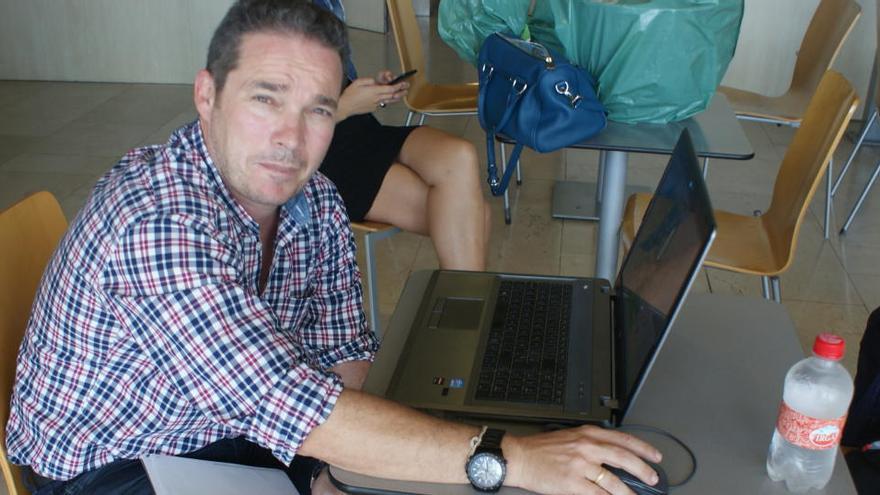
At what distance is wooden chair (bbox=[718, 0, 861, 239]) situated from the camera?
132 inches

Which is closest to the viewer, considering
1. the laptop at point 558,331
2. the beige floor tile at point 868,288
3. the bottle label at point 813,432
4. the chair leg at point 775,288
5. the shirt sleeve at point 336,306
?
the bottle label at point 813,432

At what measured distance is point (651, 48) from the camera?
2234 millimetres

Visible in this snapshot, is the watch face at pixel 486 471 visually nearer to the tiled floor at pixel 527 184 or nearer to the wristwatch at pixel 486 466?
the wristwatch at pixel 486 466

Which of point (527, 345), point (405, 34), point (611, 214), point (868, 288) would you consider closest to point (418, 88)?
point (405, 34)

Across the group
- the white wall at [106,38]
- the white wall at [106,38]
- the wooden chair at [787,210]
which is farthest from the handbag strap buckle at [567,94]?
the white wall at [106,38]

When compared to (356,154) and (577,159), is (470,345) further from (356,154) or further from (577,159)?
(577,159)

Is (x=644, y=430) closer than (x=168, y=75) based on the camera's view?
Yes

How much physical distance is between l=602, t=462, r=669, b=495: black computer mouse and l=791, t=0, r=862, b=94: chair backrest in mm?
2713

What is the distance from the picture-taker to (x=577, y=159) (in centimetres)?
439

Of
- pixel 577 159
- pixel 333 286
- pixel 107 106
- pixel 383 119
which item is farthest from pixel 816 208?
pixel 107 106

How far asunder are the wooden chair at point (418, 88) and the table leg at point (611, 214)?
0.82 m

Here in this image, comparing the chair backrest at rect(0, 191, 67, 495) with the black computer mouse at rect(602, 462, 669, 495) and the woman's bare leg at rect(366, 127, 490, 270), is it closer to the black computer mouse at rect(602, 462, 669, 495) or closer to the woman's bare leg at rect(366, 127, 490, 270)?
the black computer mouse at rect(602, 462, 669, 495)

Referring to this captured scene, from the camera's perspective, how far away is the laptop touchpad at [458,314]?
4.58ft

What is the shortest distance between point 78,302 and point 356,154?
4.07 feet
